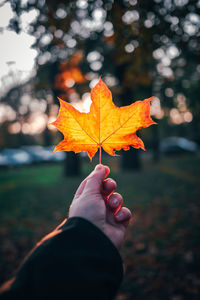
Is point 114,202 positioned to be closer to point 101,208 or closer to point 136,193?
point 101,208

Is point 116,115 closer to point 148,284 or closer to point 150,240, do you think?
point 148,284

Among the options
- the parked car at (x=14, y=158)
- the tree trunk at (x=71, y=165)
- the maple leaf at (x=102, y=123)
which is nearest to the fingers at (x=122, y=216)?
the maple leaf at (x=102, y=123)

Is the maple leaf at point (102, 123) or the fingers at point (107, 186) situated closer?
the maple leaf at point (102, 123)

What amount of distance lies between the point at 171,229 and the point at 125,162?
6.23 m

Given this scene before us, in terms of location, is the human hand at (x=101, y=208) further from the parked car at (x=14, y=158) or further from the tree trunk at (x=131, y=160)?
the parked car at (x=14, y=158)

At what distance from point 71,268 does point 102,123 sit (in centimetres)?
92

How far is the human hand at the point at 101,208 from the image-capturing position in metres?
1.22

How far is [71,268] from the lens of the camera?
0.90 meters

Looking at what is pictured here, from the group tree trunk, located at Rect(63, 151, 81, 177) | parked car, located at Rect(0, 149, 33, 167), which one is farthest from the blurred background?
parked car, located at Rect(0, 149, 33, 167)

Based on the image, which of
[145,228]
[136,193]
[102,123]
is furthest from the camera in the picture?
[136,193]

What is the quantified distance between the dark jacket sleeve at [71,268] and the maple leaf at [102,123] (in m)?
0.57

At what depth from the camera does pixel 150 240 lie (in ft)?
13.4

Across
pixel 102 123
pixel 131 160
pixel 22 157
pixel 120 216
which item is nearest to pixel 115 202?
pixel 120 216

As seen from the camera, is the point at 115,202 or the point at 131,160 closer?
the point at 115,202
